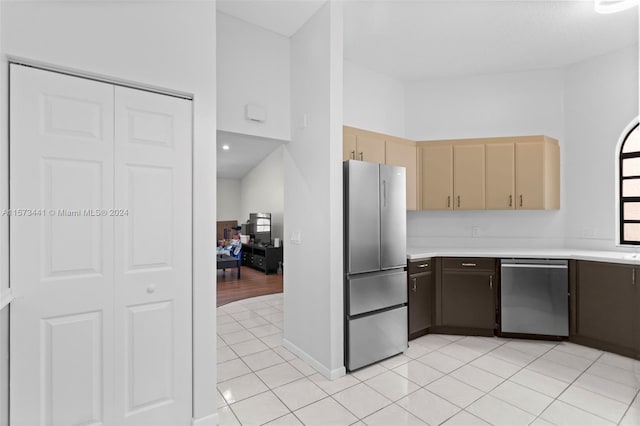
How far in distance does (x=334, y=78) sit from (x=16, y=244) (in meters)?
2.36

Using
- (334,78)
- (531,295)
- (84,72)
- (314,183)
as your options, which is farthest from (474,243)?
(84,72)

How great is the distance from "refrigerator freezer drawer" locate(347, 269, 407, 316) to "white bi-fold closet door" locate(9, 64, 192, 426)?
1.34 m

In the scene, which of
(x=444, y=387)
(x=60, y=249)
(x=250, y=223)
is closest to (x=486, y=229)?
(x=444, y=387)

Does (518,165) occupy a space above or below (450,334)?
above

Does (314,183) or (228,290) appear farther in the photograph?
(228,290)

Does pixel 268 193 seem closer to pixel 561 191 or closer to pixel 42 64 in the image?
pixel 561 191

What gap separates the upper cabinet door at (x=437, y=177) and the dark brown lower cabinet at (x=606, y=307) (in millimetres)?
1458

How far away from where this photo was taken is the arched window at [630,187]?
3469 mm

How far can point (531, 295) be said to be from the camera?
334 centimetres

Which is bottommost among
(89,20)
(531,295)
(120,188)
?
(531,295)

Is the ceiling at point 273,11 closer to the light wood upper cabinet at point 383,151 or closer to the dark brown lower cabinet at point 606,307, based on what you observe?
the light wood upper cabinet at point 383,151

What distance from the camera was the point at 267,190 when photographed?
8.94 meters

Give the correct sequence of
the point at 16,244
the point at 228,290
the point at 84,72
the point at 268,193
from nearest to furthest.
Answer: the point at 16,244 → the point at 84,72 → the point at 228,290 → the point at 268,193

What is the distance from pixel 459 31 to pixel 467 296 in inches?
107
